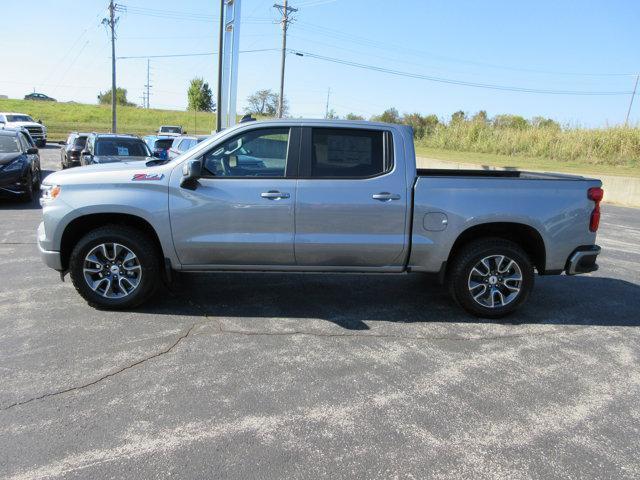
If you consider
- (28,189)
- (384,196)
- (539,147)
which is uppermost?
(539,147)

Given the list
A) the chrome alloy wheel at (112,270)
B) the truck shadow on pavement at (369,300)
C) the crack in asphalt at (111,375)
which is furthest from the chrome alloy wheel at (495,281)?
the chrome alloy wheel at (112,270)

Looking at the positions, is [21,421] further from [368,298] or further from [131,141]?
[131,141]

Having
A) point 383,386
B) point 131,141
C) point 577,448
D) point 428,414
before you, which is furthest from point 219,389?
point 131,141

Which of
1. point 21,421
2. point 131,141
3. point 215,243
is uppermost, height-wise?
point 131,141

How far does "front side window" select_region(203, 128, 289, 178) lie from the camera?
4.92 m

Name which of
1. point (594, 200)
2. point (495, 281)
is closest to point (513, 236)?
point (495, 281)

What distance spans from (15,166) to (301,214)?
9032 millimetres

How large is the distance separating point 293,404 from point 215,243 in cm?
201

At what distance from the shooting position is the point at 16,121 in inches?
1425

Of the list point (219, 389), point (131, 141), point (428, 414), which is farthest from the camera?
point (131, 141)

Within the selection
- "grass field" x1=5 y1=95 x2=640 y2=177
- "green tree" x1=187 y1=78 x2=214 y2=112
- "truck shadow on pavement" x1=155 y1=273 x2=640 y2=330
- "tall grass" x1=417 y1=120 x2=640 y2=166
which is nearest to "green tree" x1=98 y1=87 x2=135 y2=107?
"green tree" x1=187 y1=78 x2=214 y2=112

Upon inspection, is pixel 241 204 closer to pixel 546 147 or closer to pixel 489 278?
pixel 489 278

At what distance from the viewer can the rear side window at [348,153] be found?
195 inches

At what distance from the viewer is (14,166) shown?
11.0m
